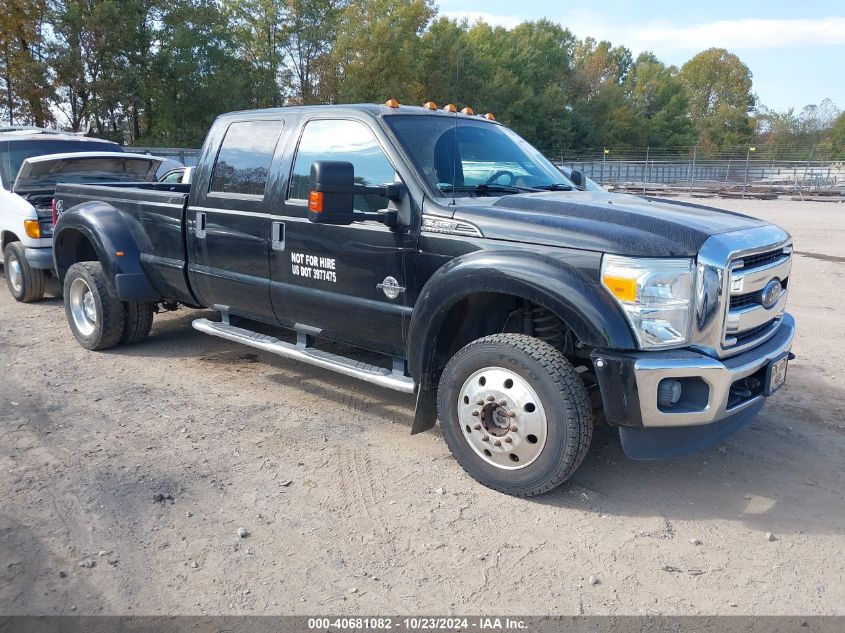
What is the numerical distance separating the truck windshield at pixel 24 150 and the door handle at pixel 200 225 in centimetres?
458

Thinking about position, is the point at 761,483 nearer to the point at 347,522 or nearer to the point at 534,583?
the point at 534,583

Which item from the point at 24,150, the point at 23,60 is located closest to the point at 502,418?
the point at 24,150

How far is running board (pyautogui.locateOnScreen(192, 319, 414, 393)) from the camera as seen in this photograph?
4336 millimetres

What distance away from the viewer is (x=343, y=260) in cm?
446

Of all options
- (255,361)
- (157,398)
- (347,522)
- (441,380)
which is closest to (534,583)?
(347,522)

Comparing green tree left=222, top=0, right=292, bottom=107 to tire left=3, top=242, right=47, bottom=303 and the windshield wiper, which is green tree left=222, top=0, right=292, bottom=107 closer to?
tire left=3, top=242, right=47, bottom=303

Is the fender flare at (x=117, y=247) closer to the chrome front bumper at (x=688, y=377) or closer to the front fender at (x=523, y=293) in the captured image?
the front fender at (x=523, y=293)

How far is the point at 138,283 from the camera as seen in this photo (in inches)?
235

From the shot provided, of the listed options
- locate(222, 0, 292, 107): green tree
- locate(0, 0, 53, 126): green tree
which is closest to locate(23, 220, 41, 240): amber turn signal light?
locate(0, 0, 53, 126): green tree

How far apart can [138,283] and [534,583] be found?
14.0 ft

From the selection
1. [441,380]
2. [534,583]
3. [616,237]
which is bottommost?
[534,583]

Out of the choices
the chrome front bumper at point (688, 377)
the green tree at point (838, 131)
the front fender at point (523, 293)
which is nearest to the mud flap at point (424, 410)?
the front fender at point (523, 293)

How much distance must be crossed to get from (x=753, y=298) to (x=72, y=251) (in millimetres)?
5972

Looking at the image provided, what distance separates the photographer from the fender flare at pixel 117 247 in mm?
5941
